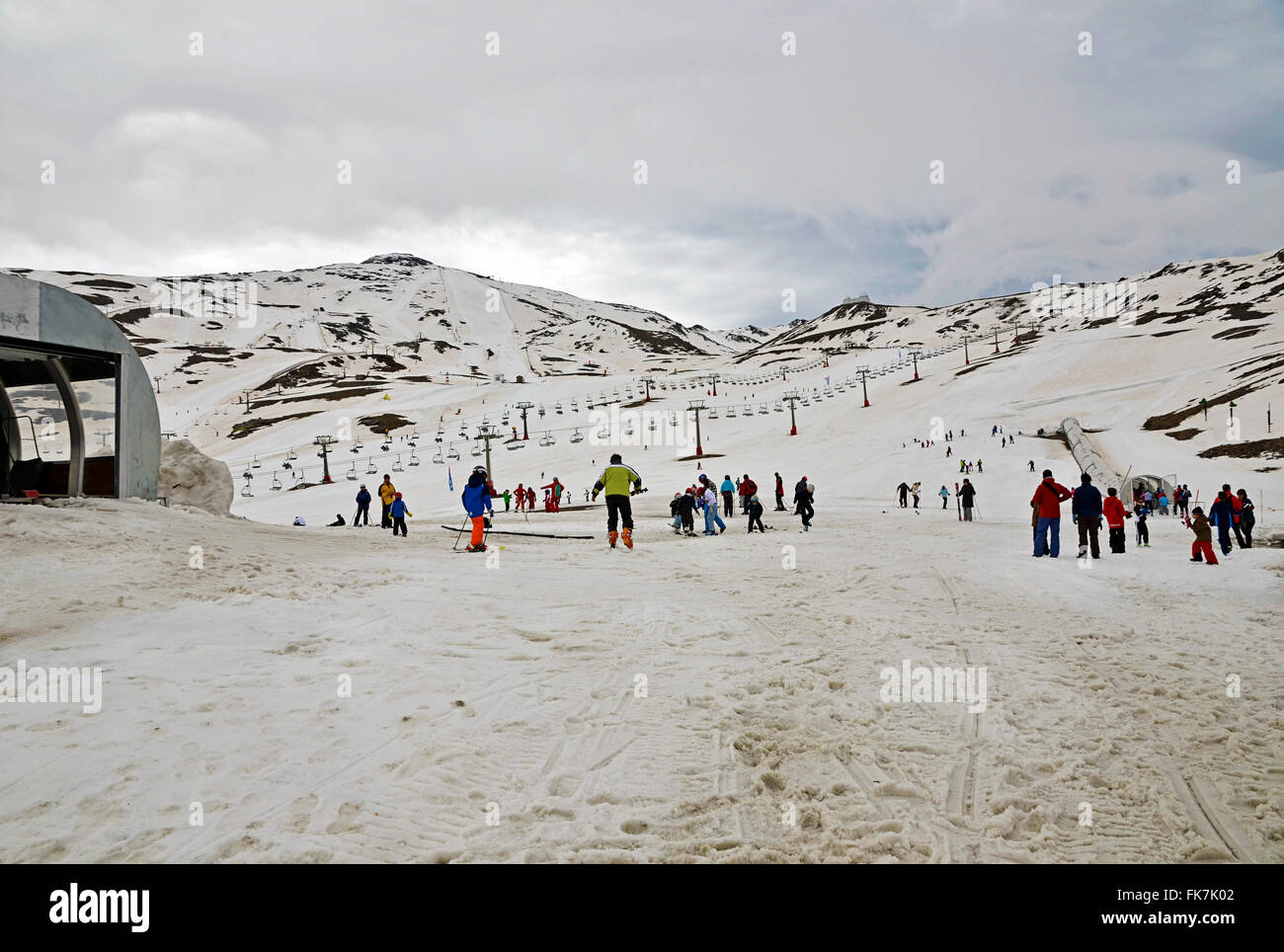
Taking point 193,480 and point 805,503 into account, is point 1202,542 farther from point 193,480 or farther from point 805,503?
point 193,480

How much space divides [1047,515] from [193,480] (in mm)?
19459

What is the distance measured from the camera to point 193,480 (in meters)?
16.9

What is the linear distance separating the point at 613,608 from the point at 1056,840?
5.32 metres

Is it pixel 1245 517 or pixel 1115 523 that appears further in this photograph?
pixel 1245 517

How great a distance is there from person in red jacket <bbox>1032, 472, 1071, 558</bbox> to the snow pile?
721 inches

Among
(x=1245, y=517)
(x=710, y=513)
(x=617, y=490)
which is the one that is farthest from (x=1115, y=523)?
(x=617, y=490)

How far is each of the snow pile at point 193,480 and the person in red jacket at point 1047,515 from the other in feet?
60.1

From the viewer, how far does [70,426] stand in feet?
40.8

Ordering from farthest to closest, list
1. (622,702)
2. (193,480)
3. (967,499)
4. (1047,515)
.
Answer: (967,499) → (193,480) → (1047,515) → (622,702)

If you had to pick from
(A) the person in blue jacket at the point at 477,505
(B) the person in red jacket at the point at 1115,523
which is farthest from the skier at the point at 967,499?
(A) the person in blue jacket at the point at 477,505

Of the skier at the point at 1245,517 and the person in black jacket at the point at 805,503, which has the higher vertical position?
the person in black jacket at the point at 805,503

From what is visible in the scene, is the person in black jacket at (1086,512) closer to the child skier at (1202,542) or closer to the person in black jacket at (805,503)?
the child skier at (1202,542)

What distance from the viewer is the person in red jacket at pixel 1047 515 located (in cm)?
1284
